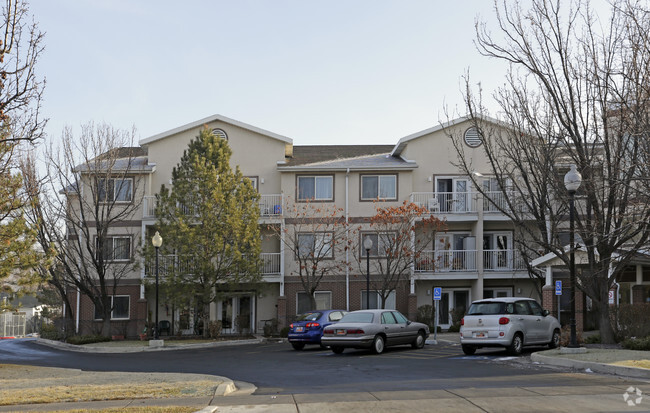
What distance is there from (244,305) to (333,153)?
1003 cm

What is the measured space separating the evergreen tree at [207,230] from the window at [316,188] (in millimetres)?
4943

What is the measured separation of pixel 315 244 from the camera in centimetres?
3456

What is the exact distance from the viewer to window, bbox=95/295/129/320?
34781mm

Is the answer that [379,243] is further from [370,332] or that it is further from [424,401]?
[424,401]

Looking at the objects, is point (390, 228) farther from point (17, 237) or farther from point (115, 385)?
point (115, 385)

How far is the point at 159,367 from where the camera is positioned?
61.1 feet

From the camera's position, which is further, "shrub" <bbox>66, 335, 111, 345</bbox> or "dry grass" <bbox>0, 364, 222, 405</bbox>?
"shrub" <bbox>66, 335, 111, 345</bbox>

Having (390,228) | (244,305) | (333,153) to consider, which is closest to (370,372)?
(390,228)

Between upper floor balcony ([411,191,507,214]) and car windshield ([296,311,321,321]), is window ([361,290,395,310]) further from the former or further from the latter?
car windshield ([296,311,321,321])

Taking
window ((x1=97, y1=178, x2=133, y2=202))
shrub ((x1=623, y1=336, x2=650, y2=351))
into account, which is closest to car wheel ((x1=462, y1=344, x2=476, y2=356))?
shrub ((x1=623, y1=336, x2=650, y2=351))

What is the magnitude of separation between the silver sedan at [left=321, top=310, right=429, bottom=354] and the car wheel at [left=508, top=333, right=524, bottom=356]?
369 centimetres

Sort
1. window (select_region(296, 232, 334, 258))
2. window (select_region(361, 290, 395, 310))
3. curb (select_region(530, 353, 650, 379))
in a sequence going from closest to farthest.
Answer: curb (select_region(530, 353, 650, 379)), window (select_region(296, 232, 334, 258)), window (select_region(361, 290, 395, 310))

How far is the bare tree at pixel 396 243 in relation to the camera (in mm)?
32688

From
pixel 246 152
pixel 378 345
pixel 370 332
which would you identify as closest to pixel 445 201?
pixel 246 152
